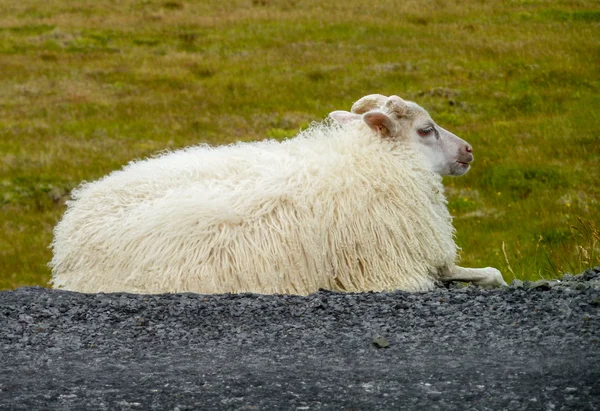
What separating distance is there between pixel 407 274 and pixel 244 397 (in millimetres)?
4271

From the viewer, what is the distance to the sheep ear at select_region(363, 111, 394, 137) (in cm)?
990

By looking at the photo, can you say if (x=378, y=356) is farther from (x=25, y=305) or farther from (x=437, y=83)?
(x=437, y=83)

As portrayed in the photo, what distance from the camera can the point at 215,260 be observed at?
8.95 metres

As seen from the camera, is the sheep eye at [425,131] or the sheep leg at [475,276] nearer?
the sheep leg at [475,276]

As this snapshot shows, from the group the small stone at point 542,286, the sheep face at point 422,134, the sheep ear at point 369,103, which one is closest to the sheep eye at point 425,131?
the sheep face at point 422,134

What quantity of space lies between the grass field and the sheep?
2.11m

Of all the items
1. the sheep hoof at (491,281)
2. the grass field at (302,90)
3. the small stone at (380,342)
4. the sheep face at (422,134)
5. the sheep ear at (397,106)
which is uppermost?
the sheep ear at (397,106)

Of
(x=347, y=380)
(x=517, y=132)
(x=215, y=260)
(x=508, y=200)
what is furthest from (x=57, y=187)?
(x=347, y=380)

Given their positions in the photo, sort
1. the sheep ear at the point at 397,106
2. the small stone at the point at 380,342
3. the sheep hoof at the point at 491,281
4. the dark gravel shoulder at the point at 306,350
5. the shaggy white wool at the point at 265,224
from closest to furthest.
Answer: the dark gravel shoulder at the point at 306,350 → the small stone at the point at 380,342 → the shaggy white wool at the point at 265,224 → the sheep hoof at the point at 491,281 → the sheep ear at the point at 397,106

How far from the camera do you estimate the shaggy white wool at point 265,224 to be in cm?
898

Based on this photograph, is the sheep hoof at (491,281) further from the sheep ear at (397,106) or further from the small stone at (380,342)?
the small stone at (380,342)

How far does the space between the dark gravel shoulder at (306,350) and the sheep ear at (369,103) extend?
Result: 10.7 ft

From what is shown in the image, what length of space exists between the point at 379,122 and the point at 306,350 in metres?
4.17

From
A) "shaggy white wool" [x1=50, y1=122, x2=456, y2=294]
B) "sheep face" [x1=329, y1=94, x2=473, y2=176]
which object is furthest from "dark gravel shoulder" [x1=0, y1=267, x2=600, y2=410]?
"sheep face" [x1=329, y1=94, x2=473, y2=176]
